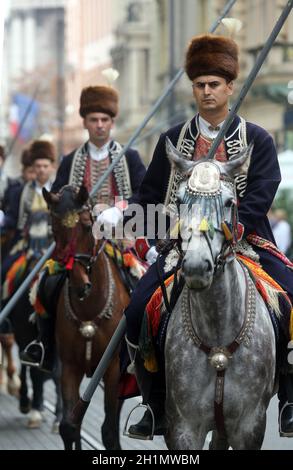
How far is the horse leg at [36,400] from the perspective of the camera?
1473 cm

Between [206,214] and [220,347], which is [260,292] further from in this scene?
[206,214]

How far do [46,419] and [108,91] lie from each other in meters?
4.14

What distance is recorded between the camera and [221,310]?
322 inches

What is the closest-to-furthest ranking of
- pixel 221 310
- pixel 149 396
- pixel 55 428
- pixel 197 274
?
pixel 197 274 < pixel 221 310 < pixel 149 396 < pixel 55 428

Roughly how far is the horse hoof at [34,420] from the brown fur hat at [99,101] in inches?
137

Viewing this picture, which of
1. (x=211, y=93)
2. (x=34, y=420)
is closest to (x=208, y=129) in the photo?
(x=211, y=93)

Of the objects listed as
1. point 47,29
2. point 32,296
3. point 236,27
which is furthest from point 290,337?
point 47,29

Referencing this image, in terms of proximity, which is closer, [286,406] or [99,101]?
[286,406]

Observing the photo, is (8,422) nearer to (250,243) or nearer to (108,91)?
(108,91)

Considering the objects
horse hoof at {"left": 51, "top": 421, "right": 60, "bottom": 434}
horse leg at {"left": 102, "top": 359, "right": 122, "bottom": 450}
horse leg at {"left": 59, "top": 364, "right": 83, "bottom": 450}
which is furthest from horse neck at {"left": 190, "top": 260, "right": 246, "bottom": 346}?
horse hoof at {"left": 51, "top": 421, "right": 60, "bottom": 434}

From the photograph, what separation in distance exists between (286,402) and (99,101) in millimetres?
4413

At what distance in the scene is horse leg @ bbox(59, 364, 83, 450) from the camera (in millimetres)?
11289

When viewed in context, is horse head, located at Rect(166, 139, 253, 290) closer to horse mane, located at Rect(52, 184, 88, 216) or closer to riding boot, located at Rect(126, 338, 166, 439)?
riding boot, located at Rect(126, 338, 166, 439)

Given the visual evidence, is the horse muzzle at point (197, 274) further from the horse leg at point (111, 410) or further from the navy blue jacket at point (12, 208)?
the navy blue jacket at point (12, 208)
